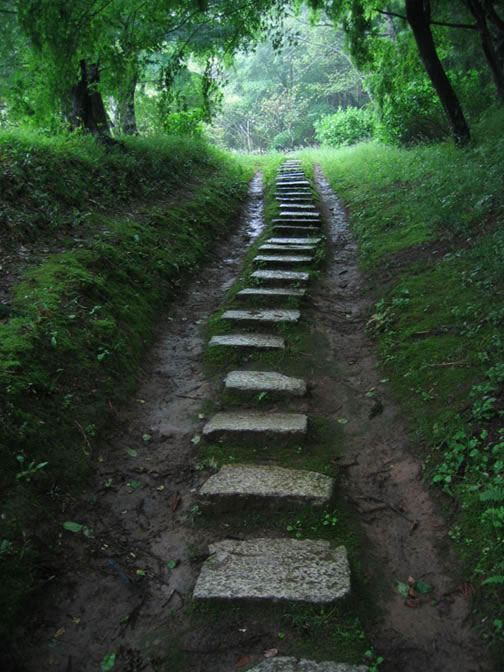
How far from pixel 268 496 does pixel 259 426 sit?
698 millimetres

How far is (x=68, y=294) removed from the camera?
4461 mm

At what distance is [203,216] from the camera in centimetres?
823

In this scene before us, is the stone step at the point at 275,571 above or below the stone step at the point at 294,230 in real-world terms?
below

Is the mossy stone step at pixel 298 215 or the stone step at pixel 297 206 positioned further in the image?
the stone step at pixel 297 206

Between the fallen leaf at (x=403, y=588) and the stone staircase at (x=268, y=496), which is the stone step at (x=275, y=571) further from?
the fallen leaf at (x=403, y=588)

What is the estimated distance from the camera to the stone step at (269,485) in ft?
9.78

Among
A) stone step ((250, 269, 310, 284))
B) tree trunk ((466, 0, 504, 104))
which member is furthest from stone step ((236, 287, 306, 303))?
tree trunk ((466, 0, 504, 104))

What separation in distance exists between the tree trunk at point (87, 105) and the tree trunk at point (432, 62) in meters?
5.64

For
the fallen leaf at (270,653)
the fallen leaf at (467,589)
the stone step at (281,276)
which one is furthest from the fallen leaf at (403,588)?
the stone step at (281,276)

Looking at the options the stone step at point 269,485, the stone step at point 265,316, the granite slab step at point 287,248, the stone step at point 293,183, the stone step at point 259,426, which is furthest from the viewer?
→ the stone step at point 293,183

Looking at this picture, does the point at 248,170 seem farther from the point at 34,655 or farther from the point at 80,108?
the point at 34,655

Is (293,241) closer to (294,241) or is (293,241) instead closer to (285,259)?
(294,241)

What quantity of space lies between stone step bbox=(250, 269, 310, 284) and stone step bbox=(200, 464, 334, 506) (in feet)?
10.3

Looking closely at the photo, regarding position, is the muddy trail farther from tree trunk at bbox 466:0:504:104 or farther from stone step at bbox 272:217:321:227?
tree trunk at bbox 466:0:504:104
